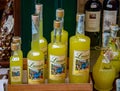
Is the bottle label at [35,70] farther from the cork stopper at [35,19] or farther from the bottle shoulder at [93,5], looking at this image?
the bottle shoulder at [93,5]

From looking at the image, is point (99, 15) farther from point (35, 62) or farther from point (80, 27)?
point (35, 62)

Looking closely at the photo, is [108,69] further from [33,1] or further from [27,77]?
[33,1]

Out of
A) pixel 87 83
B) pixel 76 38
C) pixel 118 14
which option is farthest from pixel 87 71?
pixel 118 14

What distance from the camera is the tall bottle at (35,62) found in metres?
1.36

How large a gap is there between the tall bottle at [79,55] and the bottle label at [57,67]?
49 mm

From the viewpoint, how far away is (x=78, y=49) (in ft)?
4.52

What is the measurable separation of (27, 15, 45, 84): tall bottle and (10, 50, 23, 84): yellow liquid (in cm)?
4

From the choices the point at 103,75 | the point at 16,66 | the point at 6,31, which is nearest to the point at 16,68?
the point at 16,66

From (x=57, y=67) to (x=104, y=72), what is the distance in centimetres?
26

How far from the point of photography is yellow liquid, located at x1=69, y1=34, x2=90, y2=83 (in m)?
1.37

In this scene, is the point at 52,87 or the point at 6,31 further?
the point at 6,31

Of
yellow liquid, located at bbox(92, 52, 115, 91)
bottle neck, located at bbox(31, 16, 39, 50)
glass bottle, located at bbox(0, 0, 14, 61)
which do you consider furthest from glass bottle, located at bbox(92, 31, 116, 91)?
glass bottle, located at bbox(0, 0, 14, 61)

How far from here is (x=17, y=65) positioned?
139 centimetres

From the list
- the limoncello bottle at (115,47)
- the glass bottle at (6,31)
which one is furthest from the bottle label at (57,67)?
the glass bottle at (6,31)
